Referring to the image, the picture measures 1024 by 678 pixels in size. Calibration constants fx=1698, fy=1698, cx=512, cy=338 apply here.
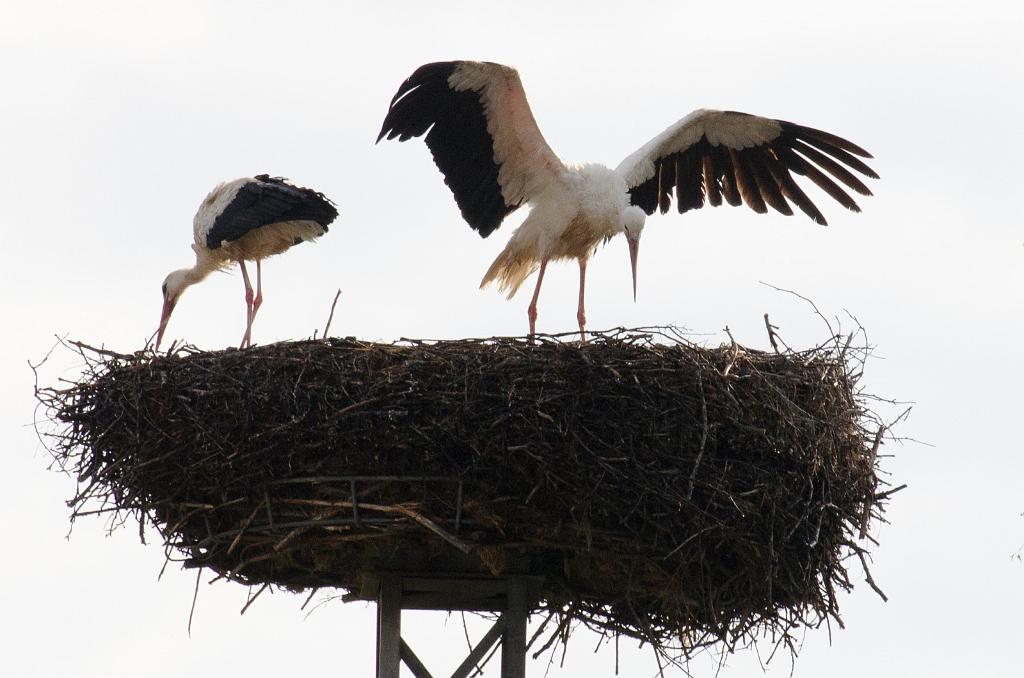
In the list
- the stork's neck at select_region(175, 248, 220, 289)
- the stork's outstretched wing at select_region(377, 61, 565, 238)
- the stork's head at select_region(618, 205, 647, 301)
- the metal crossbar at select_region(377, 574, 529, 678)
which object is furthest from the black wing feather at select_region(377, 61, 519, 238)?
the metal crossbar at select_region(377, 574, 529, 678)

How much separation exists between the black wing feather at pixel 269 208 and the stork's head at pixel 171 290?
0.87 meters

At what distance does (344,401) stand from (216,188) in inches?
159

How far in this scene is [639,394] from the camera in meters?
7.22

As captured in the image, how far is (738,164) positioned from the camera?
10617 mm

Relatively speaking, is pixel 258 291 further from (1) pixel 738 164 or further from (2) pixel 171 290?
(1) pixel 738 164

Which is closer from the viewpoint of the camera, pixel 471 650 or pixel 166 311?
pixel 471 650

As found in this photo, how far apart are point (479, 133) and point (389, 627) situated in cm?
346

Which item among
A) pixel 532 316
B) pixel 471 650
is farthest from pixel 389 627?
pixel 532 316

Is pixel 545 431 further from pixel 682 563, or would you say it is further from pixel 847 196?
pixel 847 196

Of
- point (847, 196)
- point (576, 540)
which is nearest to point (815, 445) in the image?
point (576, 540)

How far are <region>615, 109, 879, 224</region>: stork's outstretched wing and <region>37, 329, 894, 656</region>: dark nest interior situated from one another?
9.57 ft

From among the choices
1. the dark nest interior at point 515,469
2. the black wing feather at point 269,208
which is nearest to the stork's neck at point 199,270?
the black wing feather at point 269,208

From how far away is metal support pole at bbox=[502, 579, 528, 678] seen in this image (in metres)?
7.45

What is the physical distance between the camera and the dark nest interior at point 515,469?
7098 mm
